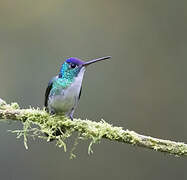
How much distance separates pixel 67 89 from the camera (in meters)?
3.19

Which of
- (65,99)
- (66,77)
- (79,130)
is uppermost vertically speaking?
(66,77)

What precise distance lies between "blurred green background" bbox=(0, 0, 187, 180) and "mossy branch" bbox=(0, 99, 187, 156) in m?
2.60

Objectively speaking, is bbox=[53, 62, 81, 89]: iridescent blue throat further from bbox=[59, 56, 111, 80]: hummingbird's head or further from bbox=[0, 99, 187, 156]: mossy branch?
bbox=[0, 99, 187, 156]: mossy branch

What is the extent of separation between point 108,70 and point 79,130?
3514mm

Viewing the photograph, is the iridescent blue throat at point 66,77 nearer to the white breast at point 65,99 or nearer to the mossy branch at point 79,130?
the white breast at point 65,99

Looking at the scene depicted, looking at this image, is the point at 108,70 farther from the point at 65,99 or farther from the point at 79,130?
the point at 79,130

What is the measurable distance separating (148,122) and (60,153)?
4.86 ft

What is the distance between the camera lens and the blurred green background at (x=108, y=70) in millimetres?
5828

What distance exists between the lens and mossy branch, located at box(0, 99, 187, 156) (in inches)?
100

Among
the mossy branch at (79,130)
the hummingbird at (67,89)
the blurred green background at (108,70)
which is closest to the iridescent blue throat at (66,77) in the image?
the hummingbird at (67,89)

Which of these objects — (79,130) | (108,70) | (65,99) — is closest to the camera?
(79,130)

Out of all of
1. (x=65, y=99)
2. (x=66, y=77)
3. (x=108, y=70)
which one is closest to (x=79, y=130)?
(x=65, y=99)

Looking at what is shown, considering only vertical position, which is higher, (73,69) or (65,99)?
(73,69)

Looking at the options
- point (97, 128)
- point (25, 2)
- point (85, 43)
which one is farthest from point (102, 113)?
point (97, 128)
